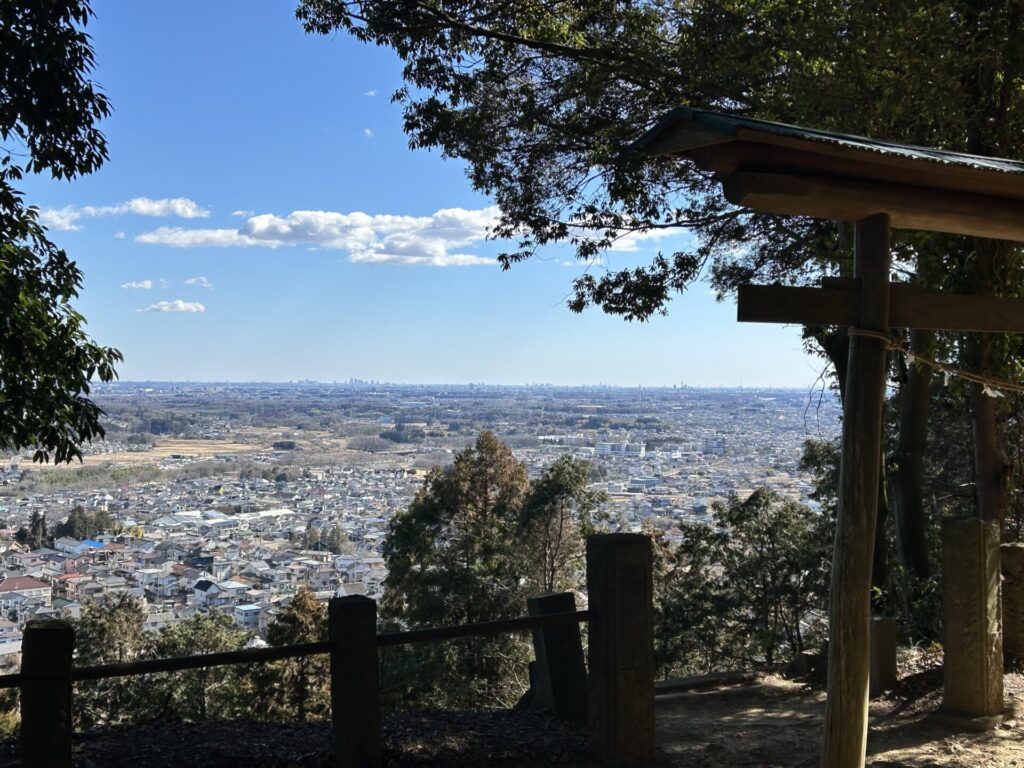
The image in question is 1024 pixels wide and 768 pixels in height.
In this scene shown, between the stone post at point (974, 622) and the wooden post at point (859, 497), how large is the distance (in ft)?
5.73

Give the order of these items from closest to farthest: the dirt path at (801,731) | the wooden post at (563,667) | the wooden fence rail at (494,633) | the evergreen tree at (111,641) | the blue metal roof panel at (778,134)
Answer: the blue metal roof panel at (778,134) < the wooden fence rail at (494,633) < the dirt path at (801,731) < the wooden post at (563,667) < the evergreen tree at (111,641)

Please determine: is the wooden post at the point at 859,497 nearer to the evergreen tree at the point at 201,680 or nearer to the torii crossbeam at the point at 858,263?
the torii crossbeam at the point at 858,263

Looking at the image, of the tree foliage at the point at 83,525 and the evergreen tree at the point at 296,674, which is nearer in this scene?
the evergreen tree at the point at 296,674

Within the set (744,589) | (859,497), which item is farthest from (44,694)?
(744,589)

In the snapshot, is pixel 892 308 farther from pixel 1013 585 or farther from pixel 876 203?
pixel 1013 585

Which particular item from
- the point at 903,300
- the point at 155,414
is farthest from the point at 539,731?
the point at 155,414

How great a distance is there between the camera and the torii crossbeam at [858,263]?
10.8 ft

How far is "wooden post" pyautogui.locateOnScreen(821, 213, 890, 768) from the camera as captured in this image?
3.60m

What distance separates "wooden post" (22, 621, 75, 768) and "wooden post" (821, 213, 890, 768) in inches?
115

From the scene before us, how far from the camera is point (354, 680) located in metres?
3.78

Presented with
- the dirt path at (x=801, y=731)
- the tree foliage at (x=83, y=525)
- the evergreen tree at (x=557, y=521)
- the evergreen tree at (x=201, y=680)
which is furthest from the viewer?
the tree foliage at (x=83, y=525)

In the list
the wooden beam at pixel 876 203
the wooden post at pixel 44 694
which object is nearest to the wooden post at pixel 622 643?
the wooden beam at pixel 876 203

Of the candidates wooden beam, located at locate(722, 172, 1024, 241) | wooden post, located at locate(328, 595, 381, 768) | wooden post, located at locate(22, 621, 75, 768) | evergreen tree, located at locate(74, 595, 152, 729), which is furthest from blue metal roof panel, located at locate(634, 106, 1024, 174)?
evergreen tree, located at locate(74, 595, 152, 729)

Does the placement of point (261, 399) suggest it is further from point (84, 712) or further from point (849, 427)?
point (849, 427)
